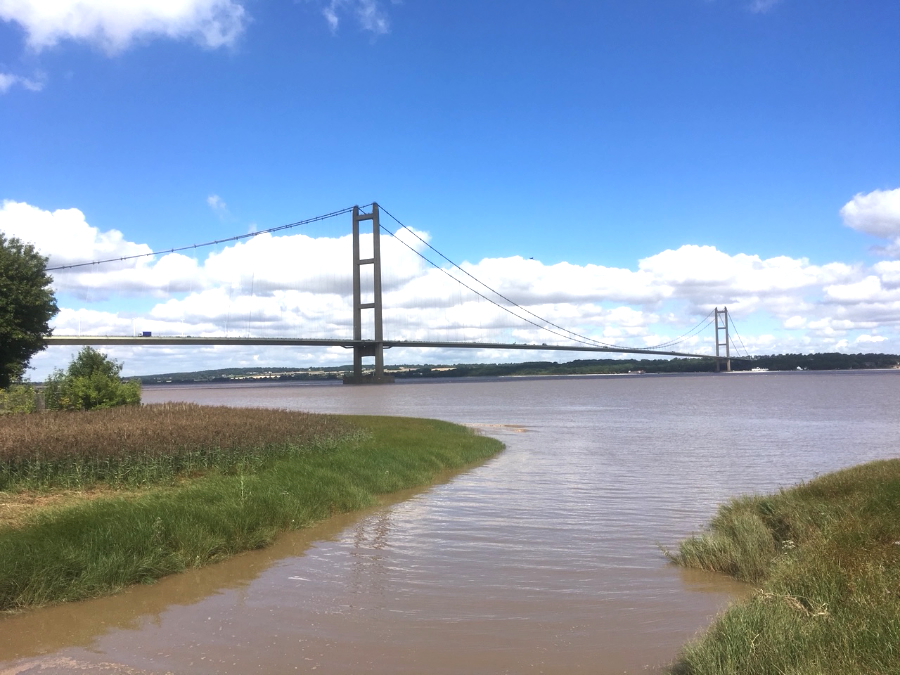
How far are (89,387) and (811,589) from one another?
79.2 ft

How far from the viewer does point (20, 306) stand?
1038 inches

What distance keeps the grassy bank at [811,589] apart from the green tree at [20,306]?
2445cm

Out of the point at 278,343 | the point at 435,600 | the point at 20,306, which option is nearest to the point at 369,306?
the point at 278,343

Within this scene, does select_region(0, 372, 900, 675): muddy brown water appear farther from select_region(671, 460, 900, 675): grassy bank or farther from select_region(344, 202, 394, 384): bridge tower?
select_region(344, 202, 394, 384): bridge tower

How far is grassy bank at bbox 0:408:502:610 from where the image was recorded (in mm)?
8023

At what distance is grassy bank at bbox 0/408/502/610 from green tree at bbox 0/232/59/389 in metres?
10.6

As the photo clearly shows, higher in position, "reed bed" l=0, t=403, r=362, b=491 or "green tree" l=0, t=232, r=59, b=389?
"green tree" l=0, t=232, r=59, b=389

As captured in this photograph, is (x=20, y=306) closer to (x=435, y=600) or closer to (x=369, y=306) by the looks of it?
(x=435, y=600)

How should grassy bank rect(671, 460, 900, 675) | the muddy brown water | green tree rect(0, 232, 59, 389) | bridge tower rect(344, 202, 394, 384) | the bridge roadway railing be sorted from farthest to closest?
bridge tower rect(344, 202, 394, 384) < the bridge roadway railing < green tree rect(0, 232, 59, 389) < the muddy brown water < grassy bank rect(671, 460, 900, 675)

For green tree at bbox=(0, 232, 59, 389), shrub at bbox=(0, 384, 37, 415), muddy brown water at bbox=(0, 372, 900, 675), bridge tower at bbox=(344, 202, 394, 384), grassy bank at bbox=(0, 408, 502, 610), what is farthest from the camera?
bridge tower at bbox=(344, 202, 394, 384)

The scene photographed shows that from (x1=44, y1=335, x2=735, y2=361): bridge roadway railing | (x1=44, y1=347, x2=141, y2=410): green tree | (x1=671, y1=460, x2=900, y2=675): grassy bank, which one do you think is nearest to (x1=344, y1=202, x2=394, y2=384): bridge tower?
(x1=44, y1=335, x2=735, y2=361): bridge roadway railing

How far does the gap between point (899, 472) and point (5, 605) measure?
1174cm

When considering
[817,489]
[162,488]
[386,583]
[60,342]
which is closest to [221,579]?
[386,583]

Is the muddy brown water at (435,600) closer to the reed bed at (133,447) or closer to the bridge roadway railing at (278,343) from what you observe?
the reed bed at (133,447)
